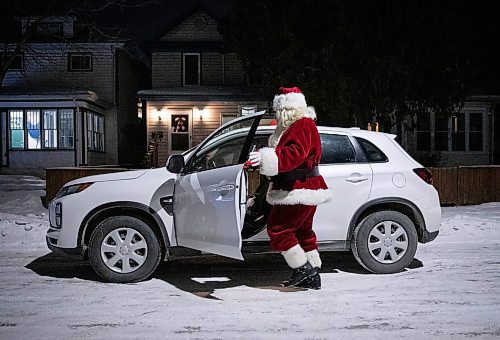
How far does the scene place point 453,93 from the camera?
776 inches

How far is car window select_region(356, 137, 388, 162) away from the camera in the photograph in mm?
7292

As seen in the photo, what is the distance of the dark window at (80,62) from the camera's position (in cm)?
2714

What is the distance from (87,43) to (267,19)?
10.6 meters

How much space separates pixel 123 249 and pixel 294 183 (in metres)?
2.19

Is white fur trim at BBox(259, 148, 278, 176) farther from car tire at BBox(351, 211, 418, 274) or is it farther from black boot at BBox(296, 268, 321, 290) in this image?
car tire at BBox(351, 211, 418, 274)

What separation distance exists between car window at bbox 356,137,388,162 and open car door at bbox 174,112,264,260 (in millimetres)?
1435

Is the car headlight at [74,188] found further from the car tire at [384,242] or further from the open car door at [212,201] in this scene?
the car tire at [384,242]

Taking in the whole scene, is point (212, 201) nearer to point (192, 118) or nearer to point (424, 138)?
point (192, 118)

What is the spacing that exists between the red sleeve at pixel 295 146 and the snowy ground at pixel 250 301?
56.9 inches

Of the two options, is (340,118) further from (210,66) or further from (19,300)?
(19,300)

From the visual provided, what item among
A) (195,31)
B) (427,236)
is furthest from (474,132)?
(427,236)

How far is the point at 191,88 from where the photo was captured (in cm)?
2620

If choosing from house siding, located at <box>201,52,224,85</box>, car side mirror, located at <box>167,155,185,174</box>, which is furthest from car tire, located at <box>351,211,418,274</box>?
house siding, located at <box>201,52,224,85</box>

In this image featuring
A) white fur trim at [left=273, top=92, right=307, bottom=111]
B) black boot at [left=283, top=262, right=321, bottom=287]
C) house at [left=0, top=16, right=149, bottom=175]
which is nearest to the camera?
white fur trim at [left=273, top=92, right=307, bottom=111]
